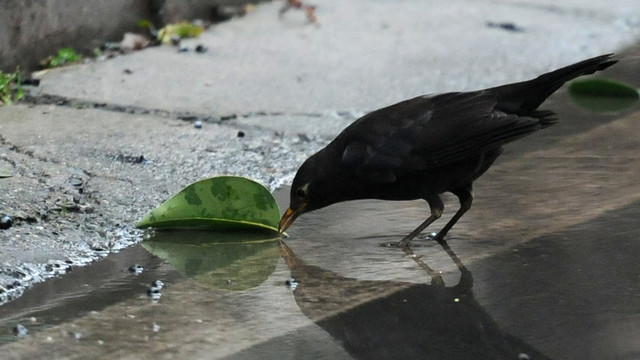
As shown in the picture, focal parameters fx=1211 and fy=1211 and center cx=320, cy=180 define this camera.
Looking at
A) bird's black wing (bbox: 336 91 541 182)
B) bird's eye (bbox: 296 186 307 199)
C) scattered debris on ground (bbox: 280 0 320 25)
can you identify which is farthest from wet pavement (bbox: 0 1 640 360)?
scattered debris on ground (bbox: 280 0 320 25)

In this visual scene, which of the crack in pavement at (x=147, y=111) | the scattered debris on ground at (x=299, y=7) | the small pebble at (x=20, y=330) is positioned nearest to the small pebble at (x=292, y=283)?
the small pebble at (x=20, y=330)

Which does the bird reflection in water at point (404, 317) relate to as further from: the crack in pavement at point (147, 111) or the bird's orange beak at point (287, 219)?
the crack in pavement at point (147, 111)

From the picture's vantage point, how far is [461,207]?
14.2 feet

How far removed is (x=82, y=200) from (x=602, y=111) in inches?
105

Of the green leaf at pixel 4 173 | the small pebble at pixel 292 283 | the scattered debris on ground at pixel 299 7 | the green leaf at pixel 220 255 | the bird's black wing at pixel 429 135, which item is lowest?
the green leaf at pixel 220 255

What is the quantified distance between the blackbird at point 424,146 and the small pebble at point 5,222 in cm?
92

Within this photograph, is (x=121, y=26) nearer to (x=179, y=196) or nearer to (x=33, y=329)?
(x=179, y=196)

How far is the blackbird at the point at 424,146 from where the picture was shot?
4.10 meters

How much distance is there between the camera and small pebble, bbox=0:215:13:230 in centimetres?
403

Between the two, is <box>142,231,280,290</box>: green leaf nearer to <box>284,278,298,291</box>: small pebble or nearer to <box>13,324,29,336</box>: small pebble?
<box>284,278,298,291</box>: small pebble

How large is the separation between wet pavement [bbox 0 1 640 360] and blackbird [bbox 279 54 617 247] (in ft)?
0.59

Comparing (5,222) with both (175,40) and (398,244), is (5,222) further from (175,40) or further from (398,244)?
(175,40)

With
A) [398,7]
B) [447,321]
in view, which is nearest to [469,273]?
[447,321]

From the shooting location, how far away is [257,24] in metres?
7.25
